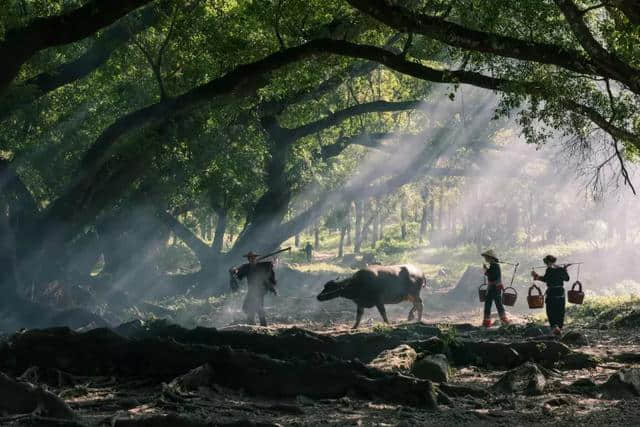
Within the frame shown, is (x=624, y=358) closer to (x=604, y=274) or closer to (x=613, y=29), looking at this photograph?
(x=613, y=29)

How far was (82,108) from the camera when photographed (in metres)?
28.6

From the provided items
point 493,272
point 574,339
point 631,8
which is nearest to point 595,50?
point 631,8

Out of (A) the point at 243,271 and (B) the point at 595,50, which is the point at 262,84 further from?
(B) the point at 595,50

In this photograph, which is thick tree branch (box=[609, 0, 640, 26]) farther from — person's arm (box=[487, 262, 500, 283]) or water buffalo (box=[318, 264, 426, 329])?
water buffalo (box=[318, 264, 426, 329])

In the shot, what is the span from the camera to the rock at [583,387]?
1036 centimetres

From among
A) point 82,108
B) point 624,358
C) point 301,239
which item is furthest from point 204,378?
point 301,239

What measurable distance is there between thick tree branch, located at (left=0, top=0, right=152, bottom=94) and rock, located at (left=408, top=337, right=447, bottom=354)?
288 inches

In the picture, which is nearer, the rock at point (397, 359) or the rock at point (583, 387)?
the rock at point (583, 387)

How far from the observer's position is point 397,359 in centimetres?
1269

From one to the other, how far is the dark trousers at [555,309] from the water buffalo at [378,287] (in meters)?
5.17

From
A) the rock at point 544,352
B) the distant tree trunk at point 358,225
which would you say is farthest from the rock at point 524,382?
the distant tree trunk at point 358,225

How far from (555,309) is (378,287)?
6008mm

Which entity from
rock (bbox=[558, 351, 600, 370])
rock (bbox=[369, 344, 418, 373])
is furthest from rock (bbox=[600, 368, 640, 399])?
rock (bbox=[369, 344, 418, 373])

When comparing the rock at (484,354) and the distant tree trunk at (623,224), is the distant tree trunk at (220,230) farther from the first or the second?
the distant tree trunk at (623,224)
